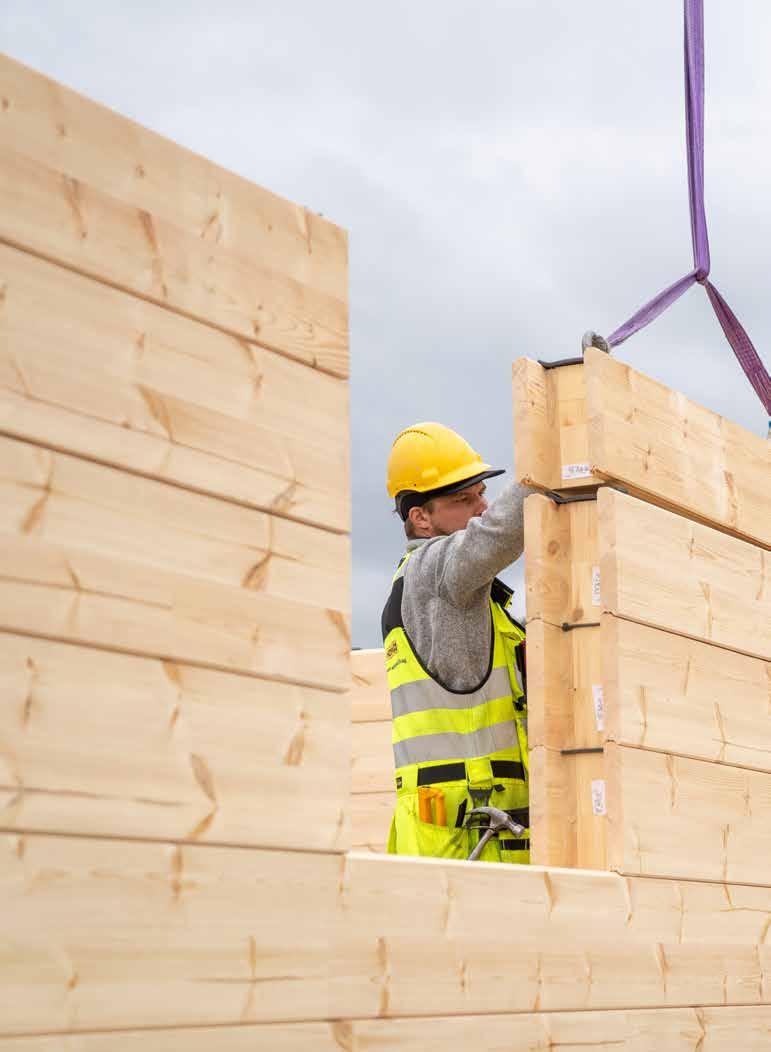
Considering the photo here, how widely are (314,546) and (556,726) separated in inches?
48.5

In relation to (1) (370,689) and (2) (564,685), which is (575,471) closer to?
(2) (564,685)

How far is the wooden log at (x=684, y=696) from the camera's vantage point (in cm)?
368

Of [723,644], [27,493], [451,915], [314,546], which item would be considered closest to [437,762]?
[723,644]

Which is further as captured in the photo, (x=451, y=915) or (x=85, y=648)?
(x=451, y=915)

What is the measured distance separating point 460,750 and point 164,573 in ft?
6.19

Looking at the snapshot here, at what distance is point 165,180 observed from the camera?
9.07 ft

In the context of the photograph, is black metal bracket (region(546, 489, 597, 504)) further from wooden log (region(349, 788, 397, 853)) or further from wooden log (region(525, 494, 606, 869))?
wooden log (region(349, 788, 397, 853))

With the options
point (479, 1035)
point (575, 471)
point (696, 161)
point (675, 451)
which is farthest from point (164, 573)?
point (696, 161)

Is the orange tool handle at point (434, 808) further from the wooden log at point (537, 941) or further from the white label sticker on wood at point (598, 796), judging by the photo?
the wooden log at point (537, 941)

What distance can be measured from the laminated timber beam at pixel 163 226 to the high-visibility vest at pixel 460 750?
1567 millimetres

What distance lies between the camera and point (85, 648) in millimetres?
2436

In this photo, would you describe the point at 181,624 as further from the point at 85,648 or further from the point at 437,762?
the point at 437,762

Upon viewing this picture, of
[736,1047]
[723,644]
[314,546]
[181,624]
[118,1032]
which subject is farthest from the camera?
[723,644]

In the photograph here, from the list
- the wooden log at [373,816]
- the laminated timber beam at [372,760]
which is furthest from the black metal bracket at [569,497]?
the wooden log at [373,816]
